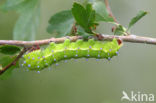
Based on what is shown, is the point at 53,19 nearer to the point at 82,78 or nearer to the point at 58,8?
the point at 58,8

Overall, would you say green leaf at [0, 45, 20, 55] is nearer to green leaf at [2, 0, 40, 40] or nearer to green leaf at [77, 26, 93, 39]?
green leaf at [77, 26, 93, 39]

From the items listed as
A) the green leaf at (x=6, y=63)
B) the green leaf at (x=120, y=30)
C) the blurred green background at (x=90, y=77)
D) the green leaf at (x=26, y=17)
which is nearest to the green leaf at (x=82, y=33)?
the green leaf at (x=120, y=30)

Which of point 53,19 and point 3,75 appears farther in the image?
point 53,19

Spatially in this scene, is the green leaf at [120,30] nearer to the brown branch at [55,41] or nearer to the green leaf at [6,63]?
the brown branch at [55,41]

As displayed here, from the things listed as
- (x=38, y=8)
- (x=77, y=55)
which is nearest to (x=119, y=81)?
(x=38, y=8)

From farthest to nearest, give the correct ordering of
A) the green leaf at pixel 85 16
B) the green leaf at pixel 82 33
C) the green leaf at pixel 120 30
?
the green leaf at pixel 120 30, the green leaf at pixel 82 33, the green leaf at pixel 85 16

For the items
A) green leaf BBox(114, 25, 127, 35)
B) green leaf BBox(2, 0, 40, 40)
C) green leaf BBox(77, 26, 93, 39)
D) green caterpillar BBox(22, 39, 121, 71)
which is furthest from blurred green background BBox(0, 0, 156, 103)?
green leaf BBox(77, 26, 93, 39)

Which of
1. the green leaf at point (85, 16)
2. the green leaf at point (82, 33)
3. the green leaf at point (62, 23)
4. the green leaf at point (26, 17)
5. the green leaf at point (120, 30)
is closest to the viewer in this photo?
the green leaf at point (85, 16)
